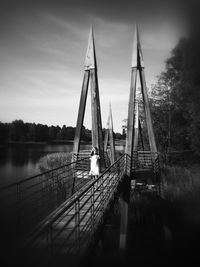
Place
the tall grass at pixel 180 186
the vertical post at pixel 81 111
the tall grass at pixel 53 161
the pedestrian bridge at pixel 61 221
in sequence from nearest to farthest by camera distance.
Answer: the pedestrian bridge at pixel 61 221 → the vertical post at pixel 81 111 → the tall grass at pixel 180 186 → the tall grass at pixel 53 161

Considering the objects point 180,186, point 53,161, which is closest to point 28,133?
point 53,161

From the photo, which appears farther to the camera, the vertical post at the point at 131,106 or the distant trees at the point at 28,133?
the distant trees at the point at 28,133

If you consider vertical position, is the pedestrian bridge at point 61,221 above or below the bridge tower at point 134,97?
below

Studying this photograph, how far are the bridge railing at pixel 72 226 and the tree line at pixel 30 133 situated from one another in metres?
62.5

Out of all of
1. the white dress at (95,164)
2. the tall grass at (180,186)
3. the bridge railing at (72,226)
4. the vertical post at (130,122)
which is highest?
the vertical post at (130,122)

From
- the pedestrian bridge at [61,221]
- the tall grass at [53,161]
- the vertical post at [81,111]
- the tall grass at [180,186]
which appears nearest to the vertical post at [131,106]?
the pedestrian bridge at [61,221]

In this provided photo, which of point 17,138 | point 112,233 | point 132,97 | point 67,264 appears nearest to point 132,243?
point 112,233

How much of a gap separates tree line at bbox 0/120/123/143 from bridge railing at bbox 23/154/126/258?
62547 millimetres

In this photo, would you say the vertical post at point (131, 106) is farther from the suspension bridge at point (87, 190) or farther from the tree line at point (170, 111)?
the tree line at point (170, 111)

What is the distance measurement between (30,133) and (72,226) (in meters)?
85.0

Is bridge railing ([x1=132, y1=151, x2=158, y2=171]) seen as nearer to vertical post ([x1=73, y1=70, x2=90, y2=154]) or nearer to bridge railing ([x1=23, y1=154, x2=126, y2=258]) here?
bridge railing ([x1=23, y1=154, x2=126, y2=258])

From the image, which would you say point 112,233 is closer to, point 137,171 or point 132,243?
point 132,243

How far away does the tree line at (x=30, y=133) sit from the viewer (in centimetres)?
7456

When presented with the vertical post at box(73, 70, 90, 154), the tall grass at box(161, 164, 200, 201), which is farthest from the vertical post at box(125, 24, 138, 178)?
the tall grass at box(161, 164, 200, 201)
